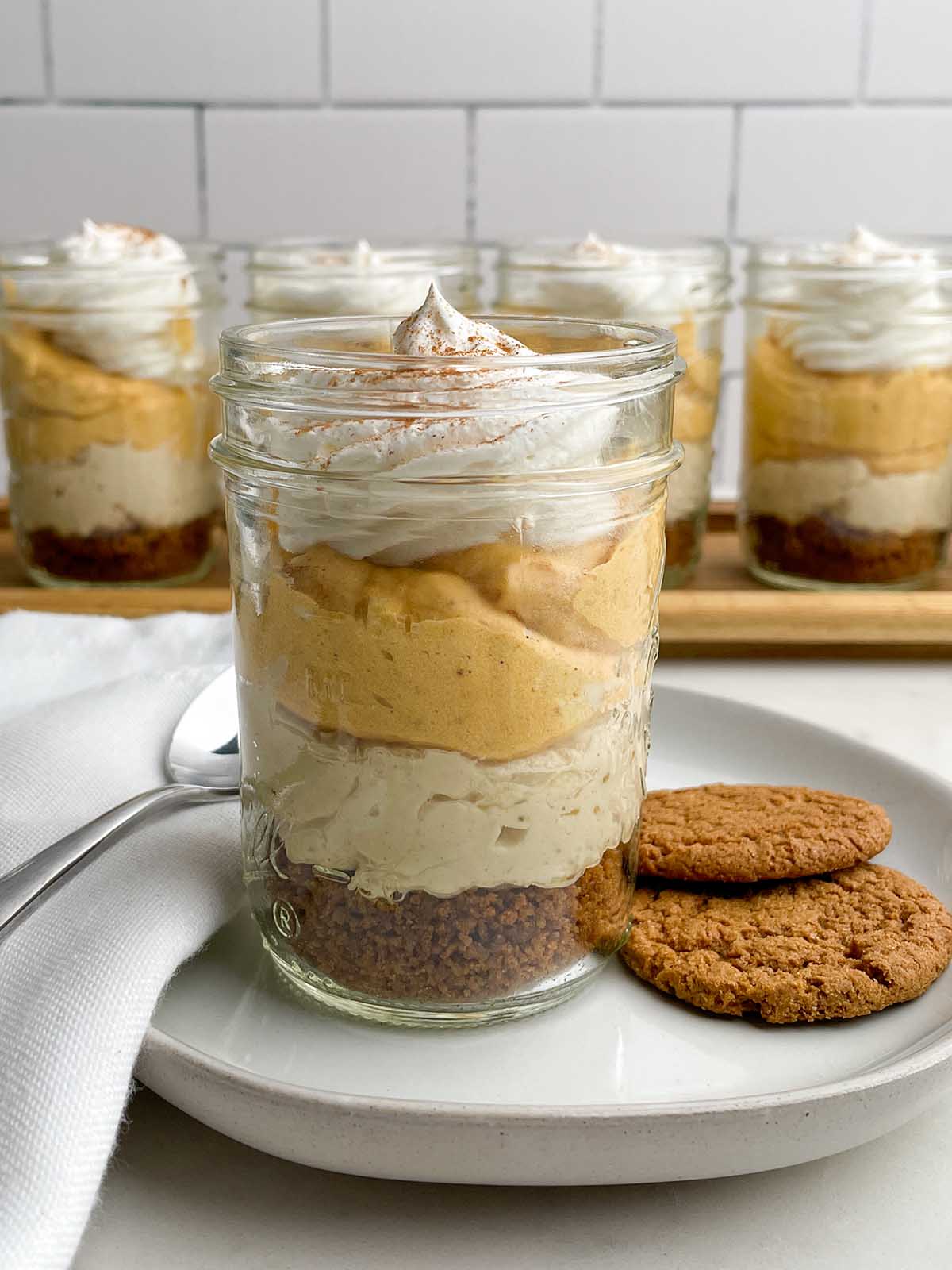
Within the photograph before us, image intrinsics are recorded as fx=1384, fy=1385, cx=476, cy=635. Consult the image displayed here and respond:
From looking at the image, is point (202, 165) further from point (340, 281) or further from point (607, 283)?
point (607, 283)

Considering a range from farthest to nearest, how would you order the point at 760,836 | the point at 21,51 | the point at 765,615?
the point at 21,51 → the point at 765,615 → the point at 760,836

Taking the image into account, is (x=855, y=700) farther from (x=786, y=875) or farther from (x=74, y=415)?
(x=74, y=415)

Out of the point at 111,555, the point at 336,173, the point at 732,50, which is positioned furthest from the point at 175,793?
the point at 732,50

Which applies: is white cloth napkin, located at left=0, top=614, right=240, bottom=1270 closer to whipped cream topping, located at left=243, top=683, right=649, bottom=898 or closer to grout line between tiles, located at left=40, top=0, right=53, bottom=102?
whipped cream topping, located at left=243, top=683, right=649, bottom=898

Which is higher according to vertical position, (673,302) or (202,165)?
(202,165)

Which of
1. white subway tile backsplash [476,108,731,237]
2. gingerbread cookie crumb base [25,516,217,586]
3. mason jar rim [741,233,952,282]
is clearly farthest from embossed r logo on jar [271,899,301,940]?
white subway tile backsplash [476,108,731,237]

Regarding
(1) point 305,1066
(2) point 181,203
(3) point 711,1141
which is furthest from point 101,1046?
(2) point 181,203

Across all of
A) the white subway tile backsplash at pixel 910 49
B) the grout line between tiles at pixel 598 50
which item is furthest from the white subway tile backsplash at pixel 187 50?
the white subway tile backsplash at pixel 910 49
